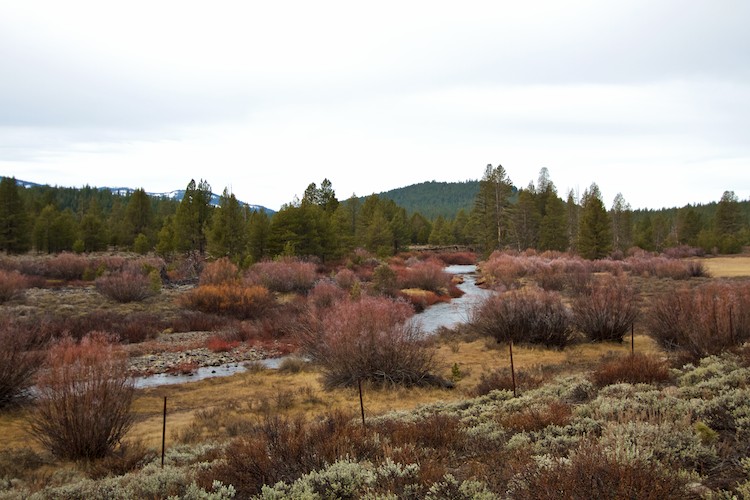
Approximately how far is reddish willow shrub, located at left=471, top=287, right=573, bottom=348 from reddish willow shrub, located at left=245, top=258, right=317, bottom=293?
622 inches

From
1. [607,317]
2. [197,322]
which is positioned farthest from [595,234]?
[197,322]

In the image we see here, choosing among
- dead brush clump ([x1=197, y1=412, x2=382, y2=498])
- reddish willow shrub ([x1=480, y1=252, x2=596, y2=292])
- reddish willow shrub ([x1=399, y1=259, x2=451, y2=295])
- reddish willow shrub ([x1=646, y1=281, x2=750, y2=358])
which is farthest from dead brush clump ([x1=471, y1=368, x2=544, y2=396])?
reddish willow shrub ([x1=480, y1=252, x2=596, y2=292])

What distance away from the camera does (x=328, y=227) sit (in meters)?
43.7

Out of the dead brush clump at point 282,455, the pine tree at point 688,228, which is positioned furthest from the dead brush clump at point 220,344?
the pine tree at point 688,228

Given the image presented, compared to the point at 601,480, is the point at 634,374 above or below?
below

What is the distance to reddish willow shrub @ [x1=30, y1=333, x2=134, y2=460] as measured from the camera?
7266 mm

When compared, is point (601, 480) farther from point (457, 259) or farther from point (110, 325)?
point (457, 259)

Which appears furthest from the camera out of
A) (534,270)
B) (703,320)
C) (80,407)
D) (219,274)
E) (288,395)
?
(534,270)

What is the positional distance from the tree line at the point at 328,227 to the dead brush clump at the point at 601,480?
30274 millimetres

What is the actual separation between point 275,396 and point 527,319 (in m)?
8.21

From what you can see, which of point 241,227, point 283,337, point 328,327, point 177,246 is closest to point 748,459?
point 328,327

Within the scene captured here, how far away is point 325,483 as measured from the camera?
181 inches

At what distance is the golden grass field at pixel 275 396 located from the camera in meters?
9.10

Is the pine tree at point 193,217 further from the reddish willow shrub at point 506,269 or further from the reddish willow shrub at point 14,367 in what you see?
the reddish willow shrub at point 14,367
